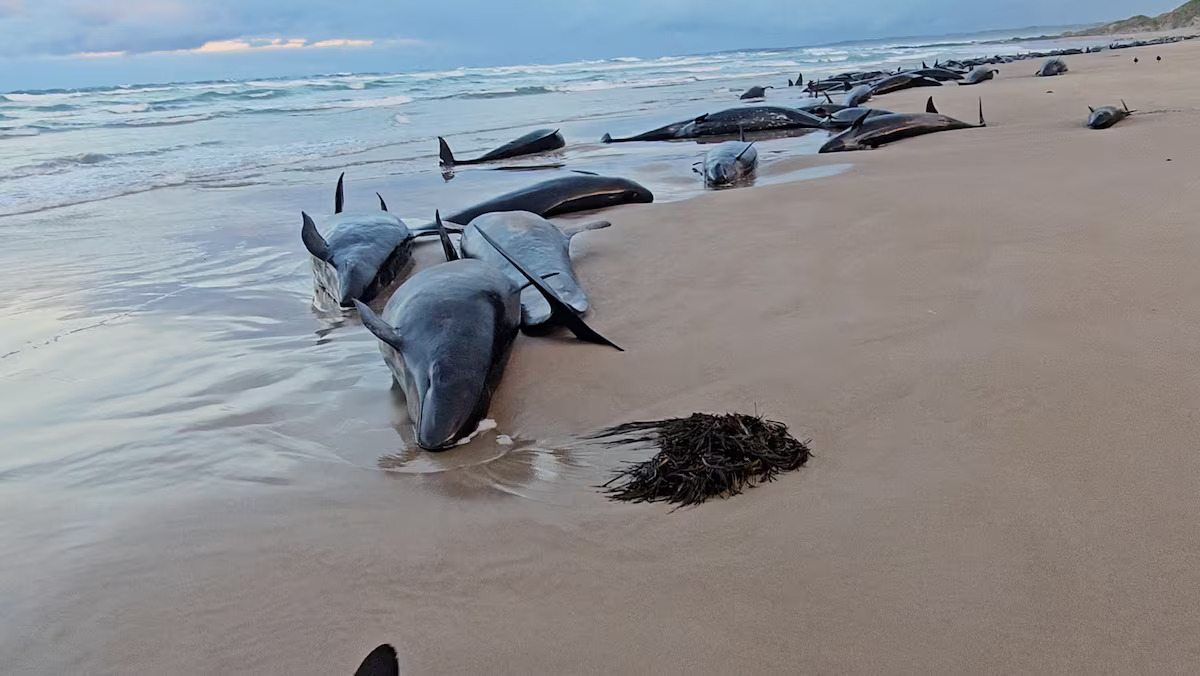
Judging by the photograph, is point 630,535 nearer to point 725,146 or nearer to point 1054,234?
point 1054,234

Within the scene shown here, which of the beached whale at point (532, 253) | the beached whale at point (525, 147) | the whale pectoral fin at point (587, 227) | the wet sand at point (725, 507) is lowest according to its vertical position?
the wet sand at point (725, 507)

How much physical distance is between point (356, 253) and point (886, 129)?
6.32 metres

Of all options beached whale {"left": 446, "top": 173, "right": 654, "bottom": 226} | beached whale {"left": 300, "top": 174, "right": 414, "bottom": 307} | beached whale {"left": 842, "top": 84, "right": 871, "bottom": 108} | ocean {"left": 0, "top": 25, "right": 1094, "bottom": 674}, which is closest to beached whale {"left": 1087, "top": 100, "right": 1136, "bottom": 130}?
ocean {"left": 0, "top": 25, "right": 1094, "bottom": 674}

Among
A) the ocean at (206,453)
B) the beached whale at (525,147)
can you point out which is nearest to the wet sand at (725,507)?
the ocean at (206,453)

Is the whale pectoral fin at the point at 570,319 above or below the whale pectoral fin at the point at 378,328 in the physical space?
below

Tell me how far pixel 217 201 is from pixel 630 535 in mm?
6751

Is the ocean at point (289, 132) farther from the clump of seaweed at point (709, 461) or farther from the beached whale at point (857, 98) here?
the clump of seaweed at point (709, 461)

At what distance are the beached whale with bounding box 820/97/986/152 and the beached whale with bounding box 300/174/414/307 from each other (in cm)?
512

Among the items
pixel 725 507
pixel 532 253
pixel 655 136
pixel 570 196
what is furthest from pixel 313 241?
pixel 655 136

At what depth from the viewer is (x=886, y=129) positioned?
862cm

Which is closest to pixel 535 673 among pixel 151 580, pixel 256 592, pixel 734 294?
pixel 256 592

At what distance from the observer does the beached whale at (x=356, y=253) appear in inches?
163

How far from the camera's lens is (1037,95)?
38.9 ft

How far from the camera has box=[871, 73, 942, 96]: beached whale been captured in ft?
51.6
